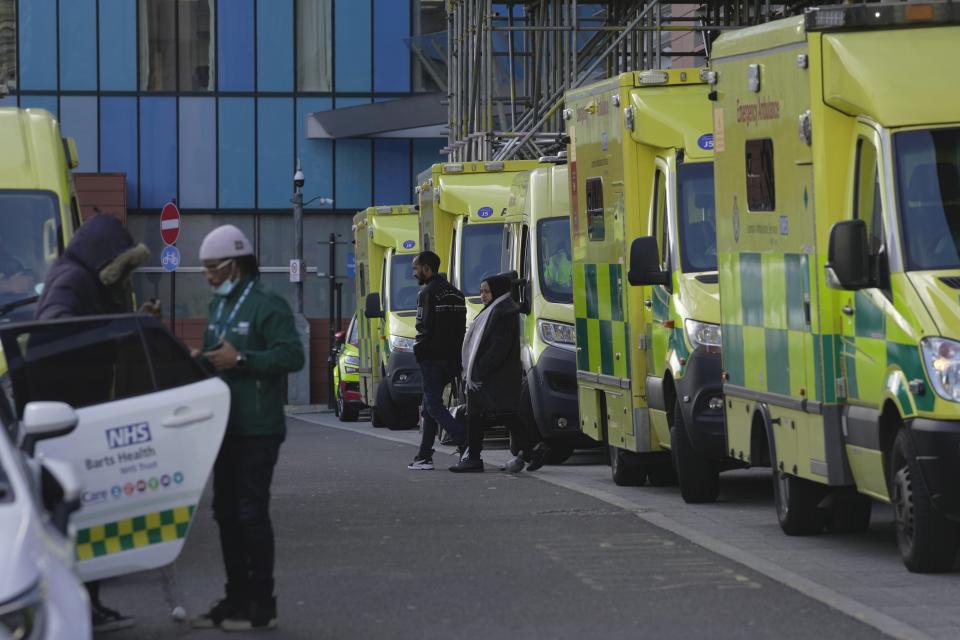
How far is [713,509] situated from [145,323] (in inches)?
244

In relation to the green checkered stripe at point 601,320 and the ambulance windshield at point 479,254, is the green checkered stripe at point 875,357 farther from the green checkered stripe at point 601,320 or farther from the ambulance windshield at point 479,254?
the ambulance windshield at point 479,254

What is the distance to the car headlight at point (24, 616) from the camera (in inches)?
217

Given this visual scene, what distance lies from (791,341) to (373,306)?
16.7m

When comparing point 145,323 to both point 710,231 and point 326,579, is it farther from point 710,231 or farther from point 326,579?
point 710,231

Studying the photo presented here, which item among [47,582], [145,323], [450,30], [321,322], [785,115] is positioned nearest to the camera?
[47,582]

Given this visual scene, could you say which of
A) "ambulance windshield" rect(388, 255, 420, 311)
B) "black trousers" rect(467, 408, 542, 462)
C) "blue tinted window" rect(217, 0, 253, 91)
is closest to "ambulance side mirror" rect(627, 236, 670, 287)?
"black trousers" rect(467, 408, 542, 462)

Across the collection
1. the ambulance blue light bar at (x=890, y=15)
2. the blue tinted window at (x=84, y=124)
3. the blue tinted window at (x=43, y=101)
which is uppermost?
the blue tinted window at (x=43, y=101)

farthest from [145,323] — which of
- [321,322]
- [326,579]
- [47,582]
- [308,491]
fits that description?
[321,322]

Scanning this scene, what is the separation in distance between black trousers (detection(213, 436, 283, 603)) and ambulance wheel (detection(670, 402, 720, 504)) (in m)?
5.82

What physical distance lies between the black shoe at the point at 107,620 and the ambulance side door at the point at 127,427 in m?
0.58

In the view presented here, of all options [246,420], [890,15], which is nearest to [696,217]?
[890,15]

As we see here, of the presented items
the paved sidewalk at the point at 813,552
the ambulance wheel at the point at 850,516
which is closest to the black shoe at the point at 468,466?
the paved sidewalk at the point at 813,552

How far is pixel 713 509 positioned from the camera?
46.8 feet

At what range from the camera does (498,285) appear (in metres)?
18.0
